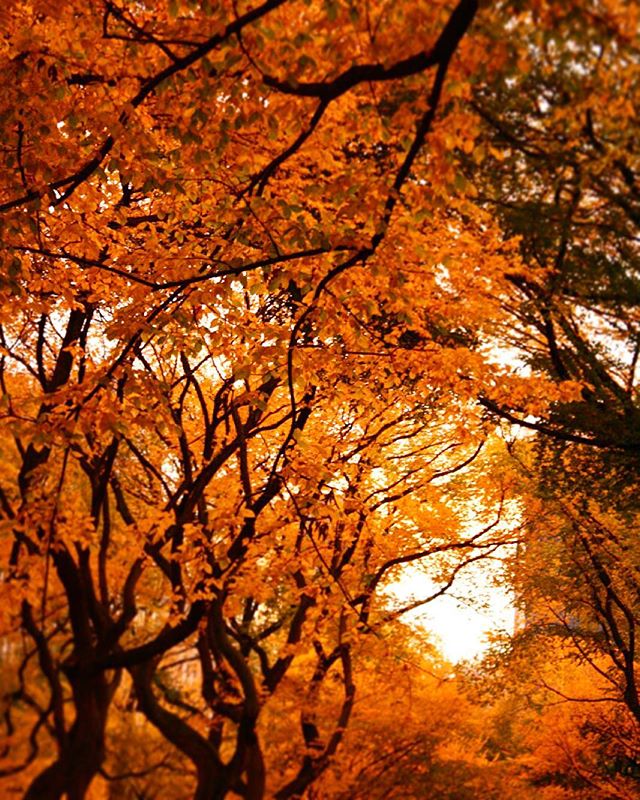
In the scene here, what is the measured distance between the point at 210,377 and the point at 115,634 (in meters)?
3.13

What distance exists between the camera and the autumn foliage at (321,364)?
3.30 metres

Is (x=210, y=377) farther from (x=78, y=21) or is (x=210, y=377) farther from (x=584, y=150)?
(x=584, y=150)

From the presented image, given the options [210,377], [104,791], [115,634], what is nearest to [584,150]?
[115,634]

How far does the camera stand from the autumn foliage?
3.30 metres

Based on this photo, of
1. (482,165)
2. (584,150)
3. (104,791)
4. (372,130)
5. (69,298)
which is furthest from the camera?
(104,791)

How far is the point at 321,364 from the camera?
5.20 metres

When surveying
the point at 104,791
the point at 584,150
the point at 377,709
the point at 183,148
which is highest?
the point at 183,148

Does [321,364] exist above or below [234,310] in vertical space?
below

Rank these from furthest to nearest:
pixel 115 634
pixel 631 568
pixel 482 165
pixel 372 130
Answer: pixel 631 568 → pixel 115 634 → pixel 482 165 → pixel 372 130

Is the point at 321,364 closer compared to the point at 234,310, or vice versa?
the point at 321,364

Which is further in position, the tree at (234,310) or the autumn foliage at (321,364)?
the tree at (234,310)

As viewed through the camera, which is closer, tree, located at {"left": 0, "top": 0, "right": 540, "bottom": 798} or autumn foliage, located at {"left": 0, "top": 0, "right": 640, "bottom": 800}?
autumn foliage, located at {"left": 0, "top": 0, "right": 640, "bottom": 800}

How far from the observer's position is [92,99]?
4457mm

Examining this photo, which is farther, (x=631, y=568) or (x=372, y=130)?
(x=631, y=568)
